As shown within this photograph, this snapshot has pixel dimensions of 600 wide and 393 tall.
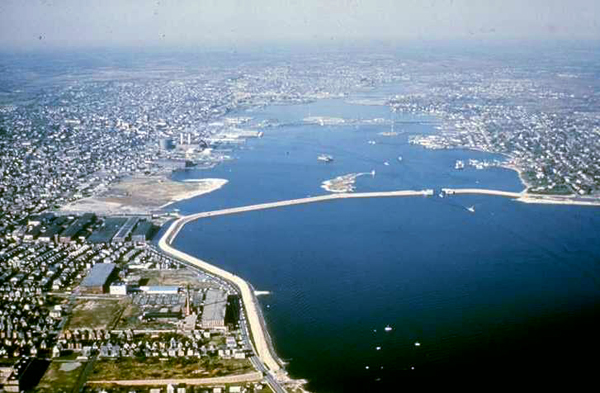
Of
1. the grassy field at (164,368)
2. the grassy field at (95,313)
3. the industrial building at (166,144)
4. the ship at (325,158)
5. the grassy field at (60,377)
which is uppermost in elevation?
the industrial building at (166,144)

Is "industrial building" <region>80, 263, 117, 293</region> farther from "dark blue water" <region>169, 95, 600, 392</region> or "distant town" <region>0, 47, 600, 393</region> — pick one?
"dark blue water" <region>169, 95, 600, 392</region>

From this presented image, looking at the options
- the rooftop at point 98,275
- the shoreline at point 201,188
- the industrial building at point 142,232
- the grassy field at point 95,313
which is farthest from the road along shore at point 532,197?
the grassy field at point 95,313

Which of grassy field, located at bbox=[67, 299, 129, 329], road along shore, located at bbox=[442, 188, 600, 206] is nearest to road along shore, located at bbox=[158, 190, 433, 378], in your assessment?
road along shore, located at bbox=[442, 188, 600, 206]

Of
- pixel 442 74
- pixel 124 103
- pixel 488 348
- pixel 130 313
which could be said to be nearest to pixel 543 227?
pixel 488 348

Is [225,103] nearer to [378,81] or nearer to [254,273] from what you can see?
[378,81]

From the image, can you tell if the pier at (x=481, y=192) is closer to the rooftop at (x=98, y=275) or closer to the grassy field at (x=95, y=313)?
the rooftop at (x=98, y=275)

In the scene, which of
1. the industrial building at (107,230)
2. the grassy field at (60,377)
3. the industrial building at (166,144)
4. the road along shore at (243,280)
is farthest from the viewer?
the industrial building at (166,144)

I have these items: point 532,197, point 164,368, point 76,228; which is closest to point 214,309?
point 164,368
